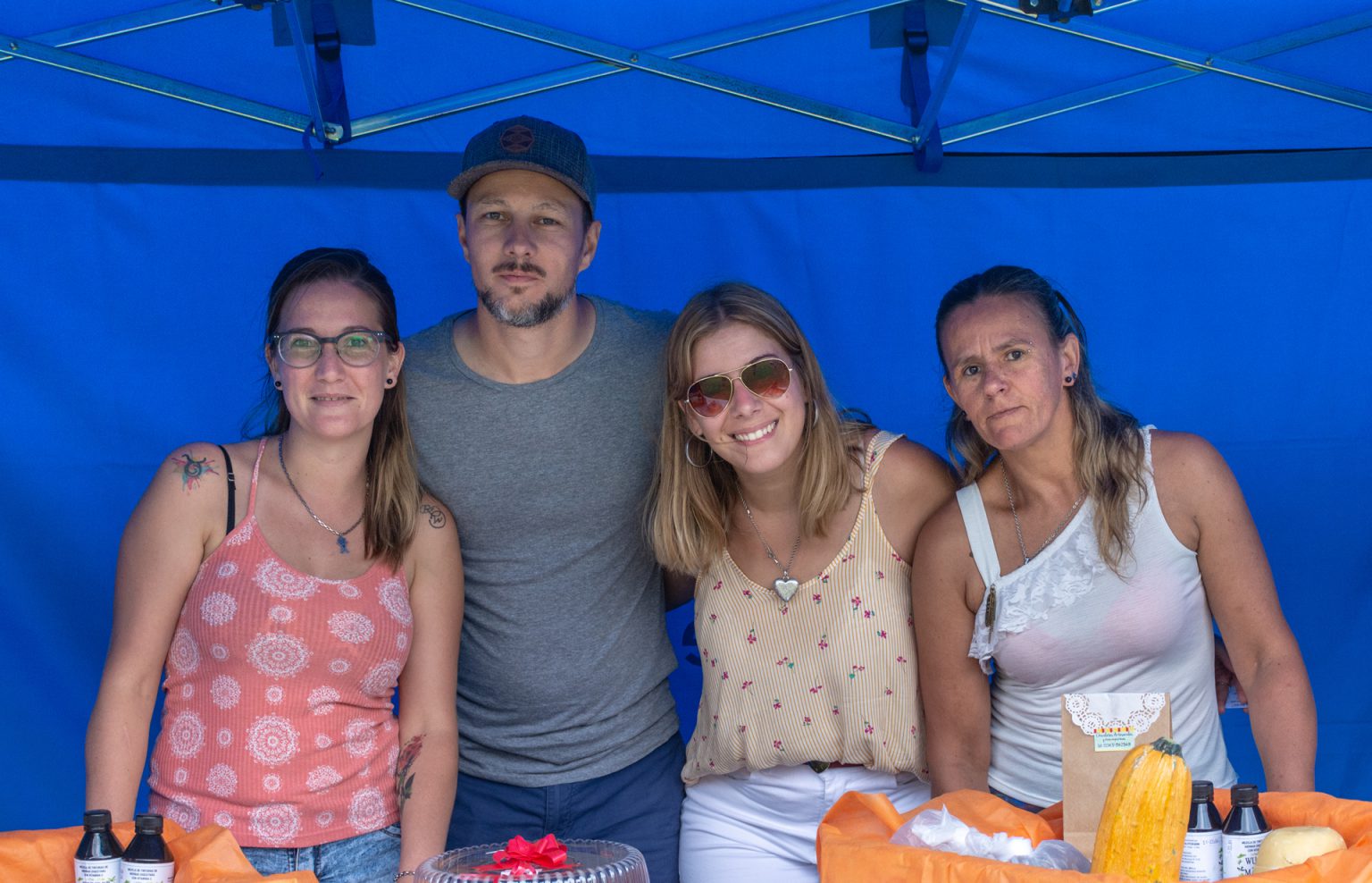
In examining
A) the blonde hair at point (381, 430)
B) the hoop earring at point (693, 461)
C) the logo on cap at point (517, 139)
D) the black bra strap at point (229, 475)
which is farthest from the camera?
the logo on cap at point (517, 139)

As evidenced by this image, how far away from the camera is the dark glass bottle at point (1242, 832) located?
1519mm

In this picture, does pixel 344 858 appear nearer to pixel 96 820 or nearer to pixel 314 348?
pixel 96 820

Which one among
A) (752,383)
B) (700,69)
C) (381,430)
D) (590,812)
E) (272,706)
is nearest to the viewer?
(272,706)

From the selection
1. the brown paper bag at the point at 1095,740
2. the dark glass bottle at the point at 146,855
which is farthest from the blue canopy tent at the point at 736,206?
the dark glass bottle at the point at 146,855

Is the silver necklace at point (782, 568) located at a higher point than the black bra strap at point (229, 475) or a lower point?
lower

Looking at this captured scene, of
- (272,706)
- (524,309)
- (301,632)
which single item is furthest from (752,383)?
(272,706)

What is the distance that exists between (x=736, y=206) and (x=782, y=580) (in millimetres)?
1315

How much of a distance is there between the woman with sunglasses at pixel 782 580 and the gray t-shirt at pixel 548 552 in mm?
140

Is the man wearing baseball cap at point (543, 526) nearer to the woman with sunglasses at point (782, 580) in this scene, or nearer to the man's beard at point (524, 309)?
the man's beard at point (524, 309)

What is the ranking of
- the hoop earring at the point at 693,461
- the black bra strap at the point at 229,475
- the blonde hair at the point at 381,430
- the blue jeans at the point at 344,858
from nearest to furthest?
the blue jeans at the point at 344,858 < the black bra strap at the point at 229,475 < the blonde hair at the point at 381,430 < the hoop earring at the point at 693,461

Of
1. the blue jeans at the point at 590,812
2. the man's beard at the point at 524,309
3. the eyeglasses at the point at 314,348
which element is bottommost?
the blue jeans at the point at 590,812

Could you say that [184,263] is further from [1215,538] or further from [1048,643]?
[1215,538]

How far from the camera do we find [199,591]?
2254 mm

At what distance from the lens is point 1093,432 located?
243cm
